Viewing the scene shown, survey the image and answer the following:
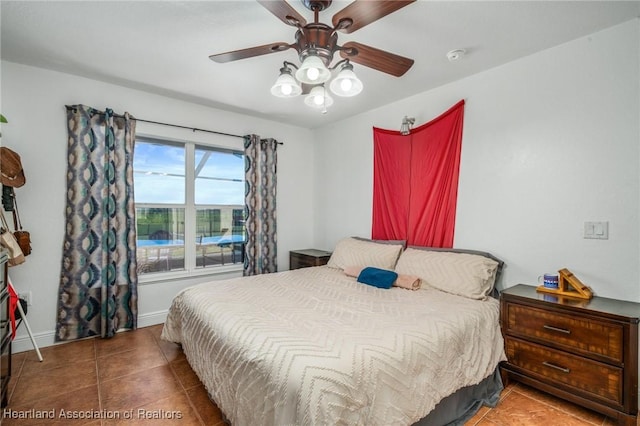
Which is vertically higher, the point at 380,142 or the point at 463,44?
the point at 463,44

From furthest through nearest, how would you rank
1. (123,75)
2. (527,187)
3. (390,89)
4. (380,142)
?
(380,142)
(390,89)
(123,75)
(527,187)

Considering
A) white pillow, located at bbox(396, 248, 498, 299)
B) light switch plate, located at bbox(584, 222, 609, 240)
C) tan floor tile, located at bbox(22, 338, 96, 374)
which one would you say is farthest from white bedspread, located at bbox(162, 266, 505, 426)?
tan floor tile, located at bbox(22, 338, 96, 374)

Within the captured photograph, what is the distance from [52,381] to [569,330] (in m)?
3.54

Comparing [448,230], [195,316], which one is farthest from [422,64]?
[195,316]

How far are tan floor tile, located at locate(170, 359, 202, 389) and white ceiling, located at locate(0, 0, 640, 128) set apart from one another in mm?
2494

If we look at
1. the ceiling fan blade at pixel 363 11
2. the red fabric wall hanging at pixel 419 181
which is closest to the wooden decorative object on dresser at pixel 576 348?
the red fabric wall hanging at pixel 419 181

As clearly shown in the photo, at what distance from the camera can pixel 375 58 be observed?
1.74 meters

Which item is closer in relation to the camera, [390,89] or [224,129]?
[390,89]

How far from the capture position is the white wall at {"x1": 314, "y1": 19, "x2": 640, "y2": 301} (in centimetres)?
189

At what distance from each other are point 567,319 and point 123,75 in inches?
156

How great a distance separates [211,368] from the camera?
1.71 meters

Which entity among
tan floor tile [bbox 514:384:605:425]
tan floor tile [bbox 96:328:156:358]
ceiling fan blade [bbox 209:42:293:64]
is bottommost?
tan floor tile [bbox 96:328:156:358]

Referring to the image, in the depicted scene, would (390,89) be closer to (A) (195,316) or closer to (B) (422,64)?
(B) (422,64)

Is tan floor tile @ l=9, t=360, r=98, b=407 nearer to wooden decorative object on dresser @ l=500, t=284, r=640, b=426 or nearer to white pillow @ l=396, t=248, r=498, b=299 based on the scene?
white pillow @ l=396, t=248, r=498, b=299
